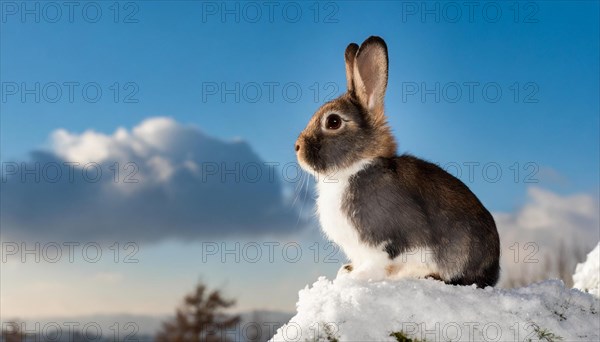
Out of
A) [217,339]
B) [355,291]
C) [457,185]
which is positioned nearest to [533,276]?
[217,339]

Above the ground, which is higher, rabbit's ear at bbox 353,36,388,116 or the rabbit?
rabbit's ear at bbox 353,36,388,116

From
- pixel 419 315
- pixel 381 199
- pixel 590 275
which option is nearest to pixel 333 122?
pixel 381 199

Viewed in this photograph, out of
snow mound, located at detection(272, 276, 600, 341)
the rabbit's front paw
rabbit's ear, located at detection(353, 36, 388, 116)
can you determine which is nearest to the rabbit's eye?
rabbit's ear, located at detection(353, 36, 388, 116)

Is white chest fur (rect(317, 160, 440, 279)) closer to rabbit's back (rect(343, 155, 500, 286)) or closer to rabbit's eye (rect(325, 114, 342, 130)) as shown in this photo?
rabbit's back (rect(343, 155, 500, 286))

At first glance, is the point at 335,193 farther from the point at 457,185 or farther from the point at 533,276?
the point at 533,276

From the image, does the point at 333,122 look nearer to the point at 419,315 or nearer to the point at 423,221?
the point at 423,221

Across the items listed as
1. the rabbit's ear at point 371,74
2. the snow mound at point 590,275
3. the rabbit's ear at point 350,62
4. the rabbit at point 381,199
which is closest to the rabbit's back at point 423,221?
the rabbit at point 381,199

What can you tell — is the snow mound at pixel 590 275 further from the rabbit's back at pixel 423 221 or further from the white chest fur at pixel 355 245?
the white chest fur at pixel 355 245
